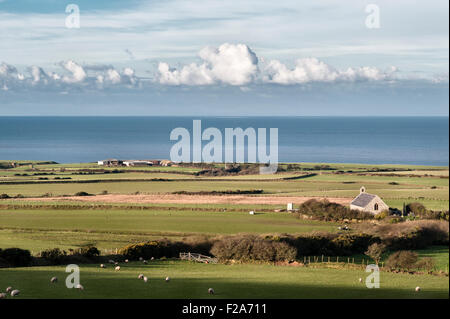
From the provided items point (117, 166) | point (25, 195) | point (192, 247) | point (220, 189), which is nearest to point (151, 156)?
point (117, 166)

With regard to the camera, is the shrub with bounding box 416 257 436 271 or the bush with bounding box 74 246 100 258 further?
the bush with bounding box 74 246 100 258

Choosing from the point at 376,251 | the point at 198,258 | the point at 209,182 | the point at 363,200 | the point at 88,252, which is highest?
the point at 363,200

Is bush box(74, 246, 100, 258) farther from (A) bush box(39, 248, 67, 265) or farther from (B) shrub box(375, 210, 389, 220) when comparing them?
(B) shrub box(375, 210, 389, 220)

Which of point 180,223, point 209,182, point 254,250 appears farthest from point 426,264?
point 209,182

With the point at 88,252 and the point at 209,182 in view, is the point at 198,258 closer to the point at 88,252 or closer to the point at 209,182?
the point at 88,252

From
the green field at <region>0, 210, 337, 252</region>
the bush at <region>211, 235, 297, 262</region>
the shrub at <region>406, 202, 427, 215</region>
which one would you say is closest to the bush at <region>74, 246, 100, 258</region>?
the green field at <region>0, 210, 337, 252</region>
